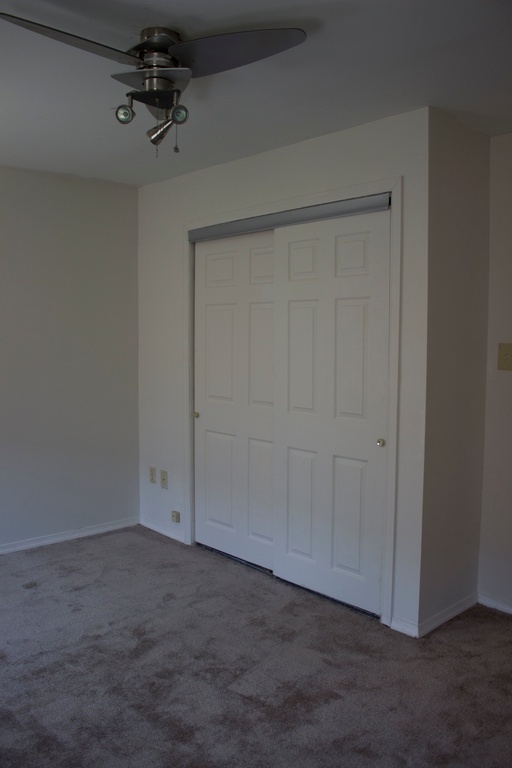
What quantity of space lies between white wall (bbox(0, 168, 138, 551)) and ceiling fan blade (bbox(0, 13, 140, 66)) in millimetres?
2009

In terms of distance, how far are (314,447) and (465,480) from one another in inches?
30.3

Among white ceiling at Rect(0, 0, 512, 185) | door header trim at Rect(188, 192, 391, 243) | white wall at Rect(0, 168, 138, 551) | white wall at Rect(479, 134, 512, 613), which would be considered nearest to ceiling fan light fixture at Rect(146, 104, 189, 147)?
white ceiling at Rect(0, 0, 512, 185)

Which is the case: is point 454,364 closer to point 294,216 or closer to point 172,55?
point 294,216

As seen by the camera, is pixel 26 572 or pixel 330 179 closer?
pixel 330 179

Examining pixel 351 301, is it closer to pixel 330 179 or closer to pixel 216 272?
pixel 330 179

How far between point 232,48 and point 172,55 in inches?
9.9

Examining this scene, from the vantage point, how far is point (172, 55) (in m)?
2.06

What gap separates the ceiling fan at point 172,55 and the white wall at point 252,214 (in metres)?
1.04

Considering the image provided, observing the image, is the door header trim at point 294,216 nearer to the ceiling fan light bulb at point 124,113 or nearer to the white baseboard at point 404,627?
the ceiling fan light bulb at point 124,113

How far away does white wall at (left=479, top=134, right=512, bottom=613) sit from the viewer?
3041mm

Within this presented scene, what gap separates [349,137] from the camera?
9.89ft

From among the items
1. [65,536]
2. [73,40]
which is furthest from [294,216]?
[65,536]

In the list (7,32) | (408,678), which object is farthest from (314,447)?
(7,32)

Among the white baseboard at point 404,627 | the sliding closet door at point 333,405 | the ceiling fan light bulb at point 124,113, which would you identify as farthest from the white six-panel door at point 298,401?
the ceiling fan light bulb at point 124,113
